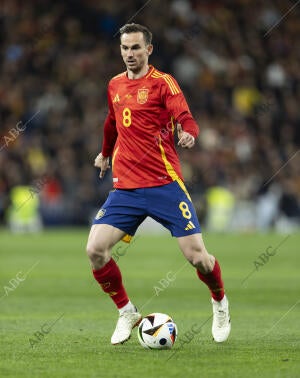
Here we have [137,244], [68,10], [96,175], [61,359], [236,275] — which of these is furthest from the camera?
[68,10]

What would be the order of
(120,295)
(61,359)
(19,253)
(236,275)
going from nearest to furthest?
(61,359), (120,295), (236,275), (19,253)

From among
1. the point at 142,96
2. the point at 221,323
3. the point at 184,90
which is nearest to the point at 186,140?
the point at 142,96

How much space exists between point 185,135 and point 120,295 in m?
1.58

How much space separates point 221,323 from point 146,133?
170cm

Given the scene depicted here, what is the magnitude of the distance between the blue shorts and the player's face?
102 centimetres

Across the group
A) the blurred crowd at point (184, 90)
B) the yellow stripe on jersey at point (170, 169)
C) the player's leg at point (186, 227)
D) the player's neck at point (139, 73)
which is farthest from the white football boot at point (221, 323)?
the blurred crowd at point (184, 90)

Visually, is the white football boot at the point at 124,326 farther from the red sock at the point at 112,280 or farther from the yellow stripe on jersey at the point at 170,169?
Answer: the yellow stripe on jersey at the point at 170,169

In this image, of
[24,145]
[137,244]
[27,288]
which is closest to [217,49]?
[24,145]

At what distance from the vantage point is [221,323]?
8039 millimetres

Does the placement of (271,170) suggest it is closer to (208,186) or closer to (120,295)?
(208,186)

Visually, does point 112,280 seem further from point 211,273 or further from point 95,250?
point 211,273

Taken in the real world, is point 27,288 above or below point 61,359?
below

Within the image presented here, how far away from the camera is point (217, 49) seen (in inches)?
1254

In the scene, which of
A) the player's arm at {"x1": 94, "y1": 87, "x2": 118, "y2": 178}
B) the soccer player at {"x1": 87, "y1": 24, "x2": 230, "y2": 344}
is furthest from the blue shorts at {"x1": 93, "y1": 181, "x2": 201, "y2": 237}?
the player's arm at {"x1": 94, "y1": 87, "x2": 118, "y2": 178}
